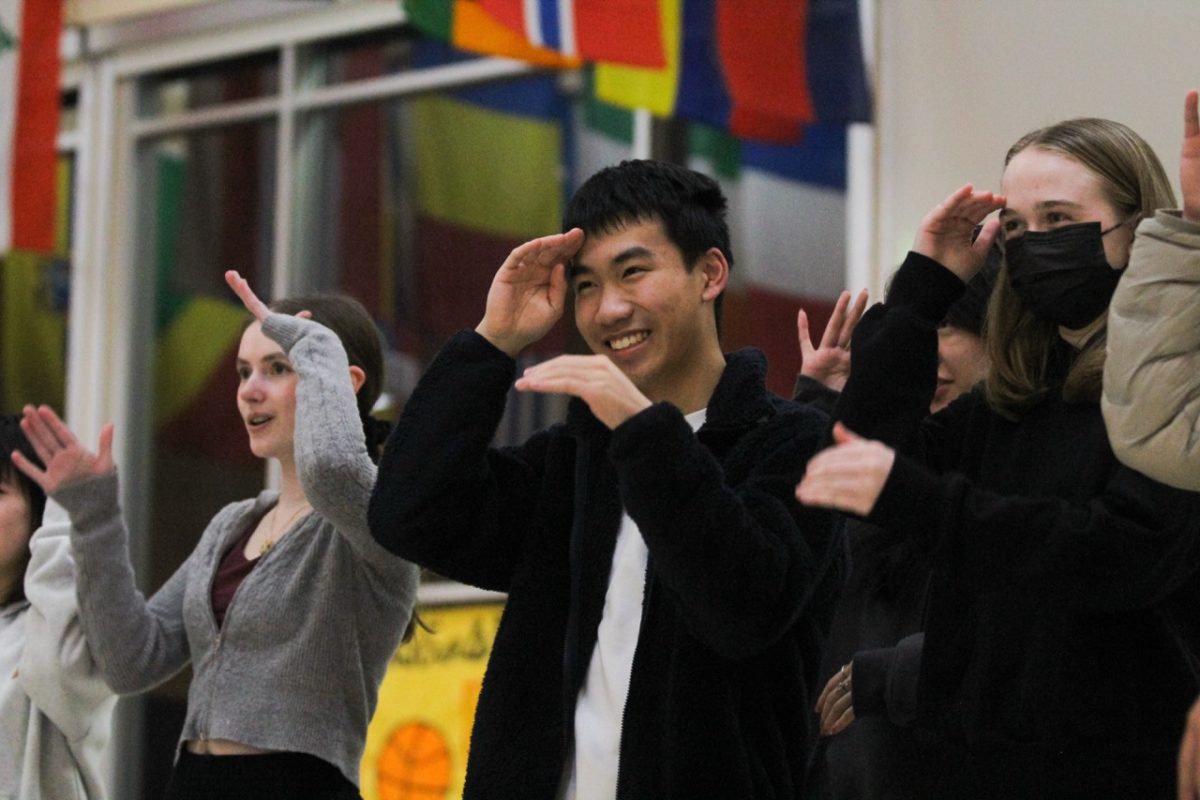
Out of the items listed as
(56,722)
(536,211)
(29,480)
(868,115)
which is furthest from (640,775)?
(536,211)

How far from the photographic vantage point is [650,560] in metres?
2.58

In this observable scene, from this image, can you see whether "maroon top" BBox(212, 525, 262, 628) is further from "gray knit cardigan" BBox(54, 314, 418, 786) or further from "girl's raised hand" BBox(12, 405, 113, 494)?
"girl's raised hand" BBox(12, 405, 113, 494)

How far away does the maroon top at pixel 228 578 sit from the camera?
3424 millimetres

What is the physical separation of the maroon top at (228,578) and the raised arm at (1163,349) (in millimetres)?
1853

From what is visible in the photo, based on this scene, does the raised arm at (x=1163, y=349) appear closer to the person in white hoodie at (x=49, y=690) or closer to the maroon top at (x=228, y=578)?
the maroon top at (x=228, y=578)

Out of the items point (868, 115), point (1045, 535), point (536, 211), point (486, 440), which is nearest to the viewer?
point (1045, 535)

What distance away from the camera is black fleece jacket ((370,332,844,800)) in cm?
239

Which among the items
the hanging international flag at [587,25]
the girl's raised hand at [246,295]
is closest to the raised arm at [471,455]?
A: the girl's raised hand at [246,295]

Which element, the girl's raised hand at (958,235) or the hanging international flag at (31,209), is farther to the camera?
the hanging international flag at (31,209)

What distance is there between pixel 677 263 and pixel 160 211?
5.08m

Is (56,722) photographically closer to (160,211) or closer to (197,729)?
(197,729)

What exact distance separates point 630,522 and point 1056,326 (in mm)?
727

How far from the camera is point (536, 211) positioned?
247 inches

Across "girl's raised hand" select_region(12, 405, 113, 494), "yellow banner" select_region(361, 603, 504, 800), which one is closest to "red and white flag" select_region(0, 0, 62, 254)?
"yellow banner" select_region(361, 603, 504, 800)
